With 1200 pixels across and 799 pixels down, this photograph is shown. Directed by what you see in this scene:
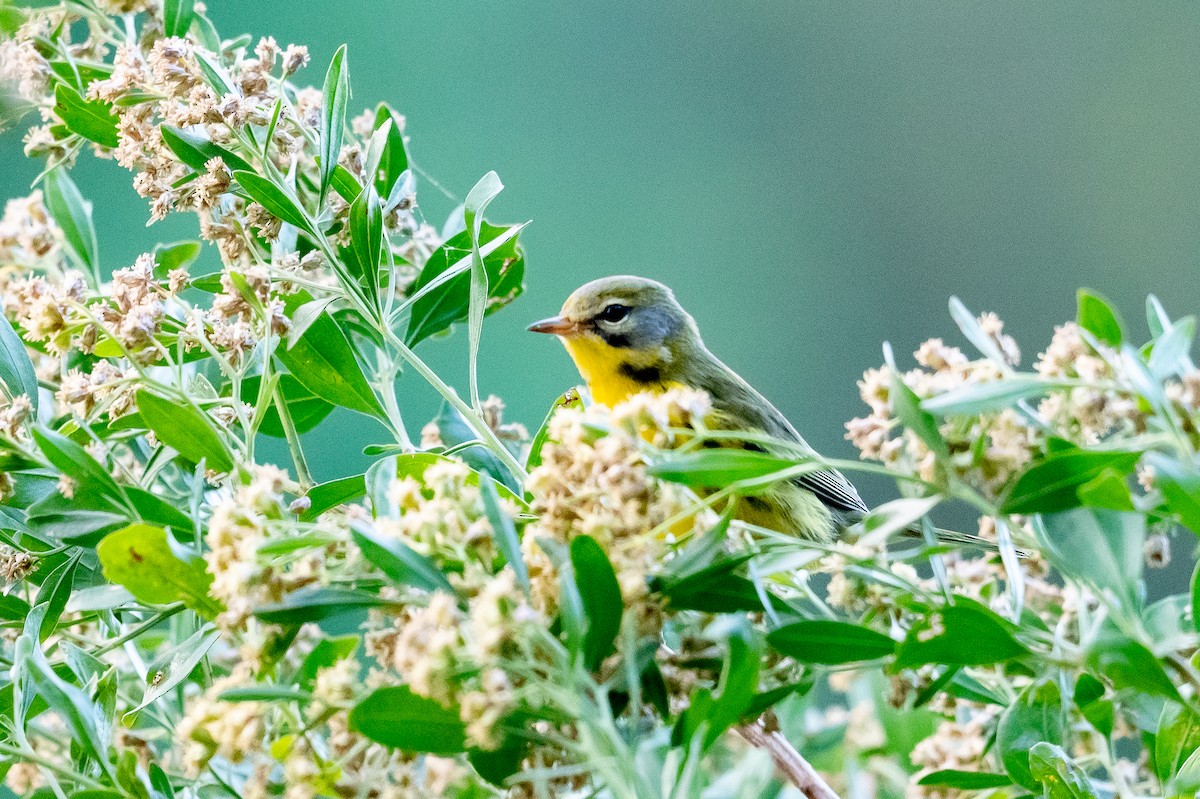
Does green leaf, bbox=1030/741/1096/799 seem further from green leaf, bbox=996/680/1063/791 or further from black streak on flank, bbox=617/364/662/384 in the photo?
black streak on flank, bbox=617/364/662/384

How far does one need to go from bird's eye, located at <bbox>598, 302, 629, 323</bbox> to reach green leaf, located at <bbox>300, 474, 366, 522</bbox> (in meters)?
1.14

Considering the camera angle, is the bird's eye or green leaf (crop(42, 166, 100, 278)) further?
the bird's eye

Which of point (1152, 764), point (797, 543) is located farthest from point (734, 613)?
point (1152, 764)

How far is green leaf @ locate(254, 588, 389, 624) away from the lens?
1.69 ft

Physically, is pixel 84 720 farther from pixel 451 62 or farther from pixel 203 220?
pixel 451 62

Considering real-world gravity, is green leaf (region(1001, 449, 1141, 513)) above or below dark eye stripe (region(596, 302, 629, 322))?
below

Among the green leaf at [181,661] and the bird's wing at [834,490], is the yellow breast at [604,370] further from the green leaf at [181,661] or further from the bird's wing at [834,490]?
the green leaf at [181,661]

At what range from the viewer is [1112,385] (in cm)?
52

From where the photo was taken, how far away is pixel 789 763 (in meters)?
0.69

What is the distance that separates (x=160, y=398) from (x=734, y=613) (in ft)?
1.18

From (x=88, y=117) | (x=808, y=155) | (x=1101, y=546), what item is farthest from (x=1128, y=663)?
(x=808, y=155)

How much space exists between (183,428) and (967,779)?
1.67 ft

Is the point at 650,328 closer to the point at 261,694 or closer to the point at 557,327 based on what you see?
the point at 557,327

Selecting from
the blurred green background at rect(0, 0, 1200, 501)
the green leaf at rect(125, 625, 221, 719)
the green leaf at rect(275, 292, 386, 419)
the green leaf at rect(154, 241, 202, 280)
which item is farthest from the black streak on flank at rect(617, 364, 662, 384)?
the blurred green background at rect(0, 0, 1200, 501)
